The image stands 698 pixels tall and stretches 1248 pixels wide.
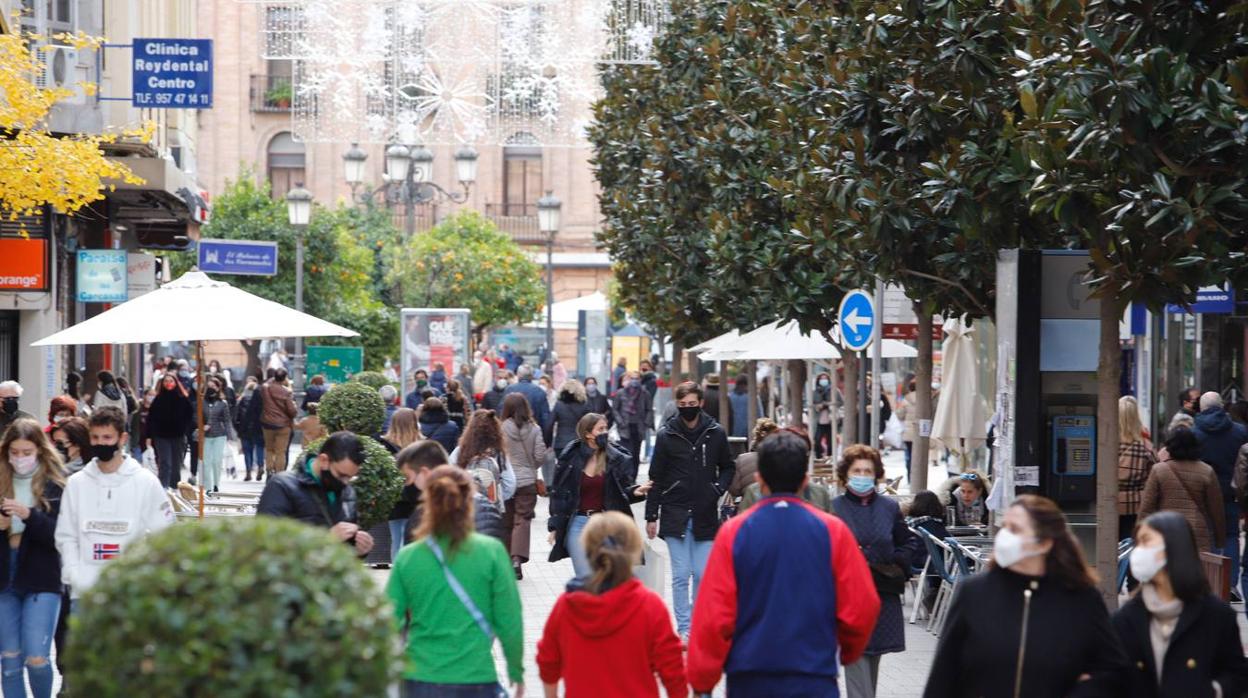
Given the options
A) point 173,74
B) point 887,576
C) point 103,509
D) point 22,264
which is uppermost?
point 173,74

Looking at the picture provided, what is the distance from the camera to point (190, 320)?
13734mm

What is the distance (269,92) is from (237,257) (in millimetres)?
41018

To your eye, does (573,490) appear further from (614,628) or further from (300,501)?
(614,628)

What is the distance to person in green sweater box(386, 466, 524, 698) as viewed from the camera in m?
6.75

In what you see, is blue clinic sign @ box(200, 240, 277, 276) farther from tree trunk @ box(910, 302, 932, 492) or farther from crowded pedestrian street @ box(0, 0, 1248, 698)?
tree trunk @ box(910, 302, 932, 492)

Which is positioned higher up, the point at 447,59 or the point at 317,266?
the point at 447,59

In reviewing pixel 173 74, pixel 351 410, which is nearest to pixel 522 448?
pixel 351 410

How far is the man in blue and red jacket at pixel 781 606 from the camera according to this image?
21.8ft

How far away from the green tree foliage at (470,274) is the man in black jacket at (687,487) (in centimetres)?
4059

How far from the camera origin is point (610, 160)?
32719 millimetres

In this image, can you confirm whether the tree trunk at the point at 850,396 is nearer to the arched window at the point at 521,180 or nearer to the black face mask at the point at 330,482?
the black face mask at the point at 330,482

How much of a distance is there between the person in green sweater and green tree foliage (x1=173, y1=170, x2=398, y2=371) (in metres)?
37.1

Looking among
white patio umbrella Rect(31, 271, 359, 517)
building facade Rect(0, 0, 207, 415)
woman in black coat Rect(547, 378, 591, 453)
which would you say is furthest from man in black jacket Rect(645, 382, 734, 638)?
woman in black coat Rect(547, 378, 591, 453)

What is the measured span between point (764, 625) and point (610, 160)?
26.4 meters
